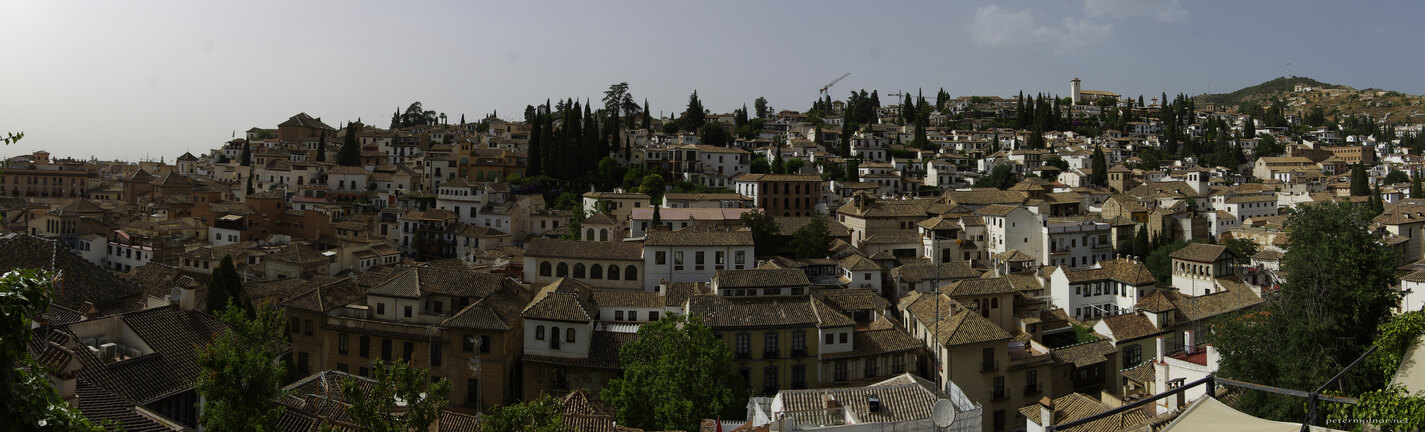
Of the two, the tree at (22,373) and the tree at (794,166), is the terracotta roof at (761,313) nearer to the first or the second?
the tree at (22,373)

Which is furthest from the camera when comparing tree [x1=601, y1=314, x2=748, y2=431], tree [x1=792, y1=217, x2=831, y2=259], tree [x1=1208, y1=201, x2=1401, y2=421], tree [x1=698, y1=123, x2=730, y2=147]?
tree [x1=698, y1=123, x2=730, y2=147]

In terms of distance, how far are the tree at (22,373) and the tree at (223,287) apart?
94.9 ft

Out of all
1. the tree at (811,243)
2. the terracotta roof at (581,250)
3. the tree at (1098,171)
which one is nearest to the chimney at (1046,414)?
the terracotta roof at (581,250)

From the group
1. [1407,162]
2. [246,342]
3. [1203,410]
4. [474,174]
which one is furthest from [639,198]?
[1407,162]

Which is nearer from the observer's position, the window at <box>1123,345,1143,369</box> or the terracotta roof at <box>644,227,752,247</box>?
the window at <box>1123,345,1143,369</box>

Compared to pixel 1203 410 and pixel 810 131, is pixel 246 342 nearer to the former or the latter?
pixel 1203 410

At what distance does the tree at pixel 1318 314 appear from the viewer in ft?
59.4

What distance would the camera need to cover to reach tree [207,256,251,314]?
106 feet

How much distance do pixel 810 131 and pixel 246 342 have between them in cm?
7596

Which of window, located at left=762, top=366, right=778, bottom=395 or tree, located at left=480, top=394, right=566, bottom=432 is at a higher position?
tree, located at left=480, top=394, right=566, bottom=432

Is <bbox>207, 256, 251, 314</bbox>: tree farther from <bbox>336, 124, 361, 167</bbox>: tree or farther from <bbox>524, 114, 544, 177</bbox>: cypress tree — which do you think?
<bbox>336, 124, 361, 167</bbox>: tree

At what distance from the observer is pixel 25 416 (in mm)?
5496

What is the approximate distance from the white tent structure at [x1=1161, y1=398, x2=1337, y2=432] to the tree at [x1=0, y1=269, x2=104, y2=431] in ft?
27.3

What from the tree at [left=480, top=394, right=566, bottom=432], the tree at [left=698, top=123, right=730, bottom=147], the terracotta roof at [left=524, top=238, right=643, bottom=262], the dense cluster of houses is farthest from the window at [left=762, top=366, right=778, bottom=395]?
the tree at [left=698, top=123, right=730, bottom=147]
